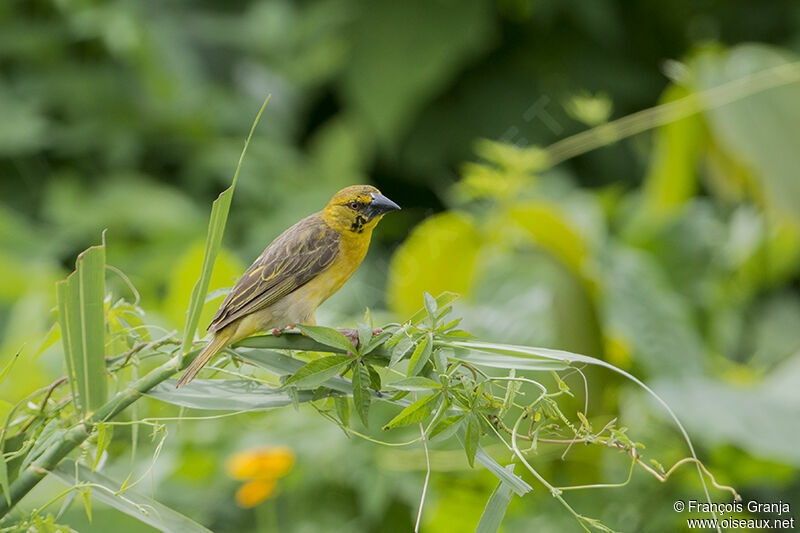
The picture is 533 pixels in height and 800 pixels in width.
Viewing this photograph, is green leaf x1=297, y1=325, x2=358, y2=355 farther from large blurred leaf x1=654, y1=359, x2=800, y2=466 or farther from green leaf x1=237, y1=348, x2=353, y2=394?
large blurred leaf x1=654, y1=359, x2=800, y2=466

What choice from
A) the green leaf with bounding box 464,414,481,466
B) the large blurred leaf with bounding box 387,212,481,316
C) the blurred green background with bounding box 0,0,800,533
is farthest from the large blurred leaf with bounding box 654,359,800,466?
the green leaf with bounding box 464,414,481,466

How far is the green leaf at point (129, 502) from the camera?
0.61 meters

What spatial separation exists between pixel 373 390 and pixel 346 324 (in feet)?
3.71

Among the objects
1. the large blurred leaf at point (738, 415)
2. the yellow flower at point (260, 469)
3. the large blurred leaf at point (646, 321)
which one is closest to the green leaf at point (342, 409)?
the yellow flower at point (260, 469)

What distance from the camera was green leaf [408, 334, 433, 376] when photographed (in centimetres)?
60

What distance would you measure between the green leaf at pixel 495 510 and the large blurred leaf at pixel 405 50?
7.65 ft

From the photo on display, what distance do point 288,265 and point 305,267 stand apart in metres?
0.02

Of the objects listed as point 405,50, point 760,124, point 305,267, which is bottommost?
point 305,267

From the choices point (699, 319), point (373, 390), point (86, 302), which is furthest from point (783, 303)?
point (86, 302)

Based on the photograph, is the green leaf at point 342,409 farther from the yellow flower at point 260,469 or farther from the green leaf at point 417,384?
the yellow flower at point 260,469

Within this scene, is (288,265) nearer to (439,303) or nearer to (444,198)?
(439,303)

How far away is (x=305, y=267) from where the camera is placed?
0.77 m

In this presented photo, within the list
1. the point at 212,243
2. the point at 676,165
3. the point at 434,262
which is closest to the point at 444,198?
the point at 676,165

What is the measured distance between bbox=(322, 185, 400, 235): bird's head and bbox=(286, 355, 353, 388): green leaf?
18 centimetres
